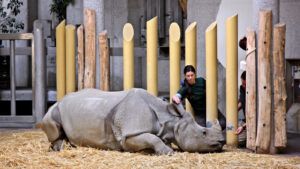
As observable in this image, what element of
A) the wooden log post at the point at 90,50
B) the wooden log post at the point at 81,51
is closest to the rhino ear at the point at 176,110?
the wooden log post at the point at 90,50

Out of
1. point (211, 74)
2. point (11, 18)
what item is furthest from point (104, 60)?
point (11, 18)

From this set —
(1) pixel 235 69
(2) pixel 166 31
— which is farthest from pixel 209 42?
(2) pixel 166 31

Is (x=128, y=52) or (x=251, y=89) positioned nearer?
(x=251, y=89)

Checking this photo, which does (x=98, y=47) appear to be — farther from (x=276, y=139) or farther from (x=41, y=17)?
(x=41, y=17)

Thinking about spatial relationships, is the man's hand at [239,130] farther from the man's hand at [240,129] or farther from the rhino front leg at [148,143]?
the rhino front leg at [148,143]

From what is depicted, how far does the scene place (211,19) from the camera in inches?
424

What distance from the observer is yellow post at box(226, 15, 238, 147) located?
7.81 m

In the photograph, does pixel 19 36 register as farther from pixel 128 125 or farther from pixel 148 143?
pixel 148 143

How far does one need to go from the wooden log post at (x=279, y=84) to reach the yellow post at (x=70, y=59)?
3.22 meters

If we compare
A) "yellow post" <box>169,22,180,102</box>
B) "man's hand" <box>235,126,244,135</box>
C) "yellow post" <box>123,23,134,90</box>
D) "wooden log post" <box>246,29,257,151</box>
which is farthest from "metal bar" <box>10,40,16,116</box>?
"wooden log post" <box>246,29,257,151</box>

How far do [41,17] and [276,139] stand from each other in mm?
8267

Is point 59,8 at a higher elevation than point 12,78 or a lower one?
higher

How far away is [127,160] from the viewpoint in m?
6.52

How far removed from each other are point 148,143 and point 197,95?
161 cm
